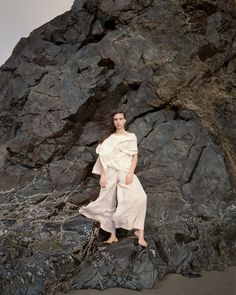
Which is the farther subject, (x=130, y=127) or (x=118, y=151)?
(x=130, y=127)

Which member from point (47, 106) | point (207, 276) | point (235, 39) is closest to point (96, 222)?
point (207, 276)

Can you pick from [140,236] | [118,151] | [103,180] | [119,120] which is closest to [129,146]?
[118,151]

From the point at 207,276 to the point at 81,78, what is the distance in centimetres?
409

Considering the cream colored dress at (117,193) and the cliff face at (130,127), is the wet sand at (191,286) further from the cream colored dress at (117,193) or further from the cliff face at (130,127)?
the cream colored dress at (117,193)

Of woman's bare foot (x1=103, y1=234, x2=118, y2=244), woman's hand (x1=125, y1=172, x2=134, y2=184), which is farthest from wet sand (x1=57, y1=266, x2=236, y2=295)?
woman's hand (x1=125, y1=172, x2=134, y2=184)

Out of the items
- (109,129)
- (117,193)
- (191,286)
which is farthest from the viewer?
(109,129)

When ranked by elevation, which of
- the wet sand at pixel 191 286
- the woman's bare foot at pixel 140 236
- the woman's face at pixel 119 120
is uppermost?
the woman's face at pixel 119 120

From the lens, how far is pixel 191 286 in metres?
5.16

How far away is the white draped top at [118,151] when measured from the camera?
6215 millimetres

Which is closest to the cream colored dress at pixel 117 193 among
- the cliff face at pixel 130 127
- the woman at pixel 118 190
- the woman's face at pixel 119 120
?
the woman at pixel 118 190

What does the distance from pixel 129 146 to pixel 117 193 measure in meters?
0.78

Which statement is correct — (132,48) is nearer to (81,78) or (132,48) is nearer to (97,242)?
(81,78)

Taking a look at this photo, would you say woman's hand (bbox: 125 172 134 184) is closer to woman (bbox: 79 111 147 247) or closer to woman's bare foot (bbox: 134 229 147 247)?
woman (bbox: 79 111 147 247)

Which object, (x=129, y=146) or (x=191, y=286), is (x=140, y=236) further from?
(x=129, y=146)
